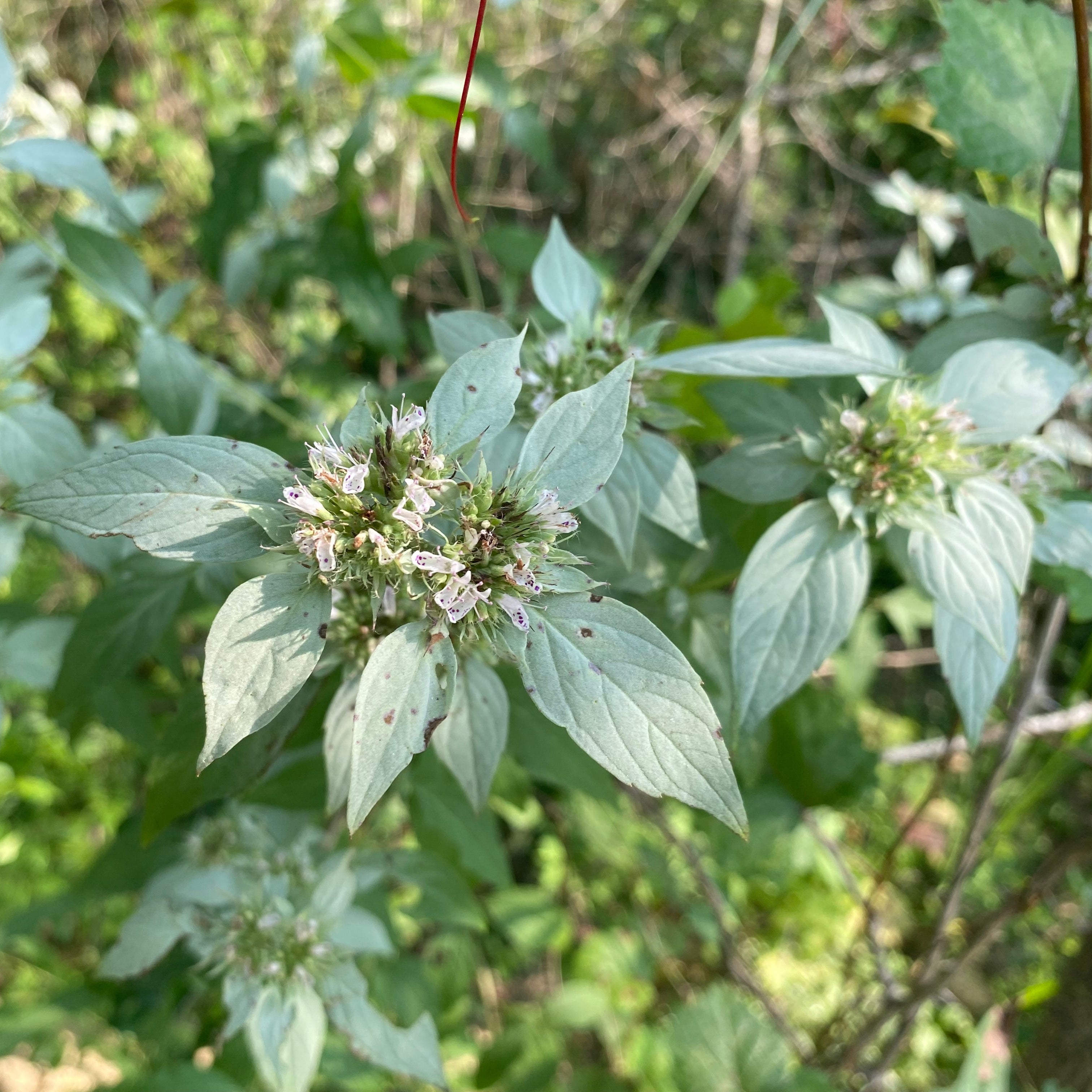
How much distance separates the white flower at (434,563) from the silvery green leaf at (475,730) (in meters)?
0.19

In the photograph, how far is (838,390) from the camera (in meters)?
0.95

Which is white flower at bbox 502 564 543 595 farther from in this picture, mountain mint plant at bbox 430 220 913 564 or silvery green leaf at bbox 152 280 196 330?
silvery green leaf at bbox 152 280 196 330

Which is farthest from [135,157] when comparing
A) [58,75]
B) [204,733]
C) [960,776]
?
[960,776]

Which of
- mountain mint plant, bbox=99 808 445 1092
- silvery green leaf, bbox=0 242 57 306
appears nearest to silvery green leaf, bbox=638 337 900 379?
mountain mint plant, bbox=99 808 445 1092

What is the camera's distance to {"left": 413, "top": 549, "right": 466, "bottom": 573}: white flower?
566mm

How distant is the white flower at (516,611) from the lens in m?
0.59

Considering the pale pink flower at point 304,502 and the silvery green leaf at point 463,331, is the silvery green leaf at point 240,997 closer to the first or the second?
the pale pink flower at point 304,502

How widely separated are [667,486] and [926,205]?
1782 millimetres

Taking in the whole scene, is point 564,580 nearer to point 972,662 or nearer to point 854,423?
point 854,423

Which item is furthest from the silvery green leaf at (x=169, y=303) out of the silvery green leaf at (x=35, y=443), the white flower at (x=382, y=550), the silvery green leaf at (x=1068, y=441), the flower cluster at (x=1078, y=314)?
the silvery green leaf at (x=1068, y=441)

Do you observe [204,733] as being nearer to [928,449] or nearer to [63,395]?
[928,449]

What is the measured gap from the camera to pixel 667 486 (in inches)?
A: 31.0

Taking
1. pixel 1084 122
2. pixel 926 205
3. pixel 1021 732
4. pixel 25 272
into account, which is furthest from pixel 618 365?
pixel 926 205

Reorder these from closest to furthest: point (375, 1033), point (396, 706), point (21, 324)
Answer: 1. point (396, 706)
2. point (375, 1033)
3. point (21, 324)
